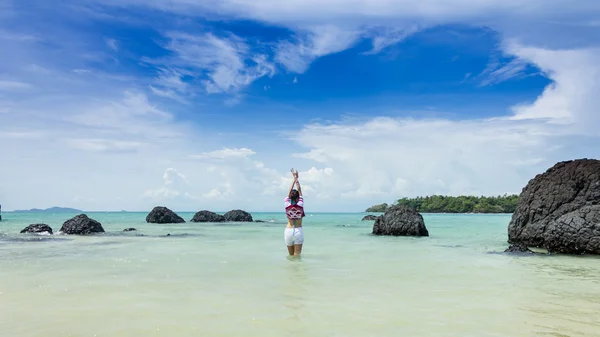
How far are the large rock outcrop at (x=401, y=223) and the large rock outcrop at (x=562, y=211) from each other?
5533 millimetres

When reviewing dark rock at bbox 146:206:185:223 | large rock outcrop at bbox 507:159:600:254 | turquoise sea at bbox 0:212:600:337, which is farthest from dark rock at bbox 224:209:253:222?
turquoise sea at bbox 0:212:600:337

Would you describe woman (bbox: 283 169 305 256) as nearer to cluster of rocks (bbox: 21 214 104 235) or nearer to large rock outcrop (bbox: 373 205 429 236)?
large rock outcrop (bbox: 373 205 429 236)

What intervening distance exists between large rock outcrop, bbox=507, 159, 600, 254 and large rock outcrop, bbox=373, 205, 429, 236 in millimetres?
5533

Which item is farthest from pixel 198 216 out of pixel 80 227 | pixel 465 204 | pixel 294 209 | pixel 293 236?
pixel 465 204

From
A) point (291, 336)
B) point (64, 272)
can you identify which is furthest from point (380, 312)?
point (64, 272)

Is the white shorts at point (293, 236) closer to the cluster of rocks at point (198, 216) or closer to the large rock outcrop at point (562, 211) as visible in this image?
the large rock outcrop at point (562, 211)

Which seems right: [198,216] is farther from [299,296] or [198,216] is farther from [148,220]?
[299,296]

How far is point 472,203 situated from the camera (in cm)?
11119

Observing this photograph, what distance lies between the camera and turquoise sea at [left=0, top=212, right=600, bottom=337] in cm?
549

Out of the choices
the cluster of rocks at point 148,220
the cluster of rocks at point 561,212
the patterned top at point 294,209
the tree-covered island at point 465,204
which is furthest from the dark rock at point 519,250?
the tree-covered island at point 465,204

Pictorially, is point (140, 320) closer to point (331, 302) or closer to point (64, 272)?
point (331, 302)

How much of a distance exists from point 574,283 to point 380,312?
473 cm

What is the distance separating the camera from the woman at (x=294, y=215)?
41.2ft

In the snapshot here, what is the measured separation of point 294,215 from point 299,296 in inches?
211
